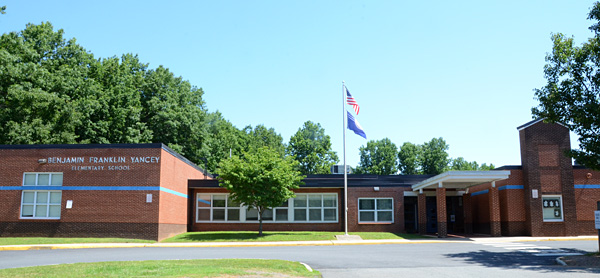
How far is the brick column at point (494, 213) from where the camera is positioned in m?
29.0

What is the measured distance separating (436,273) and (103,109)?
3593 centimetres

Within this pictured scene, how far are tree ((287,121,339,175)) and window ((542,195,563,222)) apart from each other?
42833mm

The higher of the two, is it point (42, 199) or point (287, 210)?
point (42, 199)

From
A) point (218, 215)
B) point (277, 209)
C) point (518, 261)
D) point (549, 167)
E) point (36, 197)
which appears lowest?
point (518, 261)

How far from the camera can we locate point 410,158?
7875 cm

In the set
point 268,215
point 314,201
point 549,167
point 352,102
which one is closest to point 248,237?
point 268,215

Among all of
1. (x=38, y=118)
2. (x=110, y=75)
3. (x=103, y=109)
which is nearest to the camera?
(x=38, y=118)

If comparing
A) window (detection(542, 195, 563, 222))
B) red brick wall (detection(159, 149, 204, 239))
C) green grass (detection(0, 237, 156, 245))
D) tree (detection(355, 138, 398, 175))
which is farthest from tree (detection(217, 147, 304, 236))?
tree (detection(355, 138, 398, 175))

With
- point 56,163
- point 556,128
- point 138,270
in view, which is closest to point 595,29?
point 556,128

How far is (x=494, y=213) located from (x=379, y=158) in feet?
172

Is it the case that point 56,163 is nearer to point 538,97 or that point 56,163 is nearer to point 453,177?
point 453,177

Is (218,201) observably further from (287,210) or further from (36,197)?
(36,197)

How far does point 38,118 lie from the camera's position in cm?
3941

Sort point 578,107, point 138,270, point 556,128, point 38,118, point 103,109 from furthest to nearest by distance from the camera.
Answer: point 103,109 < point 38,118 < point 556,128 < point 578,107 < point 138,270
